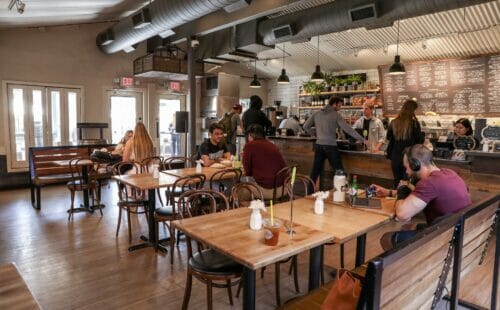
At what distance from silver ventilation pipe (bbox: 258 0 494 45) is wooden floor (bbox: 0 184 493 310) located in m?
2.79

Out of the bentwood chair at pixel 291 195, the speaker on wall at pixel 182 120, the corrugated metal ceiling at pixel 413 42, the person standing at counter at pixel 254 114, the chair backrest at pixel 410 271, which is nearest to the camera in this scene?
the chair backrest at pixel 410 271

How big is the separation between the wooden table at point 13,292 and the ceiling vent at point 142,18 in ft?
14.2

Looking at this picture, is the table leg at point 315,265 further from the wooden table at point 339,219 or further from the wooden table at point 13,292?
the wooden table at point 13,292

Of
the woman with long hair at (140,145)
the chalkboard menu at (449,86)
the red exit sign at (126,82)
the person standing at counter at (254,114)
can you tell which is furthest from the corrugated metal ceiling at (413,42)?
the red exit sign at (126,82)

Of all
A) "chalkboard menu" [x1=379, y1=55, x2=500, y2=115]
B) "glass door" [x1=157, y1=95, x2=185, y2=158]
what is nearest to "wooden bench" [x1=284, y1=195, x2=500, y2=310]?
"chalkboard menu" [x1=379, y1=55, x2=500, y2=115]

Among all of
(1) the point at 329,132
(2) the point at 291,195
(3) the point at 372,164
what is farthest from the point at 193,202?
(3) the point at 372,164

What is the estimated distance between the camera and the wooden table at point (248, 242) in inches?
73.5

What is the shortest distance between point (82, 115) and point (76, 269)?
579cm

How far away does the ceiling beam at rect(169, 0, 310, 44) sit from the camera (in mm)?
5025

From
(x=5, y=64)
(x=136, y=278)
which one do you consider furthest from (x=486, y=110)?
(x=5, y=64)

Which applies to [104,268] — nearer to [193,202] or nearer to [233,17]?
[193,202]

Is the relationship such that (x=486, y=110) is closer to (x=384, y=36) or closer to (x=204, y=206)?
(x=384, y=36)

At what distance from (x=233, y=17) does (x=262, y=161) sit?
9.26 feet

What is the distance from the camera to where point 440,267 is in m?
1.83
